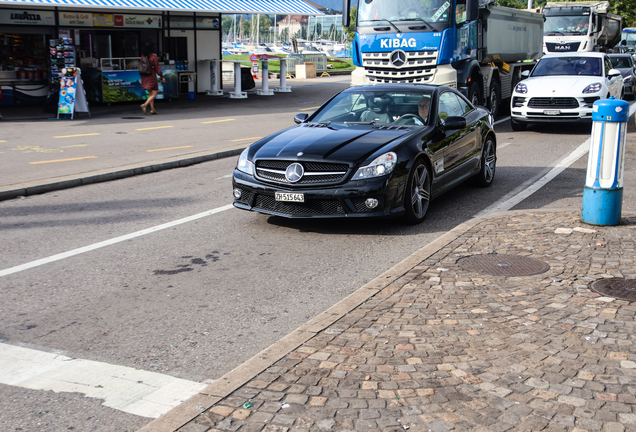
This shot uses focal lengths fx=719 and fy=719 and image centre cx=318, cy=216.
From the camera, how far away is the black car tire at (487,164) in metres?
10.1

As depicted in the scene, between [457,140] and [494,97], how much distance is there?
11.6m

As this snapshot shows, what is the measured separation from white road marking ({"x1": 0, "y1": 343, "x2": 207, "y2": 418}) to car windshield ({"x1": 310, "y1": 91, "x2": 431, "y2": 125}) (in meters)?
5.27

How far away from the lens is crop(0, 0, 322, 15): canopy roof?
19.5 m

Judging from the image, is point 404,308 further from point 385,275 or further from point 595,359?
point 595,359

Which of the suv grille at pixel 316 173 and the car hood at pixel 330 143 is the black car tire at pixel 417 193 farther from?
the suv grille at pixel 316 173

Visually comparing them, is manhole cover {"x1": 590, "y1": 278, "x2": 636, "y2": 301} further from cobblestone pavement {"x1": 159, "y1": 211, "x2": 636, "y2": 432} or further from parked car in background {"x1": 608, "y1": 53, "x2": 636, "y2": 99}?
parked car in background {"x1": 608, "y1": 53, "x2": 636, "y2": 99}

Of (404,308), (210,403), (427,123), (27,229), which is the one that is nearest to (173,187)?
(27,229)

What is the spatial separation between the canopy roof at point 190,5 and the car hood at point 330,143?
1330 centimetres

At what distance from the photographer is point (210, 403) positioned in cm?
370

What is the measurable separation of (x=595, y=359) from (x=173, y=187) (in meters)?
7.50

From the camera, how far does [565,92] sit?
1617cm

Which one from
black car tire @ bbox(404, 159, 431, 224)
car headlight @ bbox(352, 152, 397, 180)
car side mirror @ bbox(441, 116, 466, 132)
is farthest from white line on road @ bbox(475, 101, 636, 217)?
car headlight @ bbox(352, 152, 397, 180)

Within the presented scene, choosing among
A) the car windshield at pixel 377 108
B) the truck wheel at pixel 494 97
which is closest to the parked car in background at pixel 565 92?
the truck wheel at pixel 494 97

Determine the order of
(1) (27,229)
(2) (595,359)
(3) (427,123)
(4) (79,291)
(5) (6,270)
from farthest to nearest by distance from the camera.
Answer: (3) (427,123), (1) (27,229), (5) (6,270), (4) (79,291), (2) (595,359)
